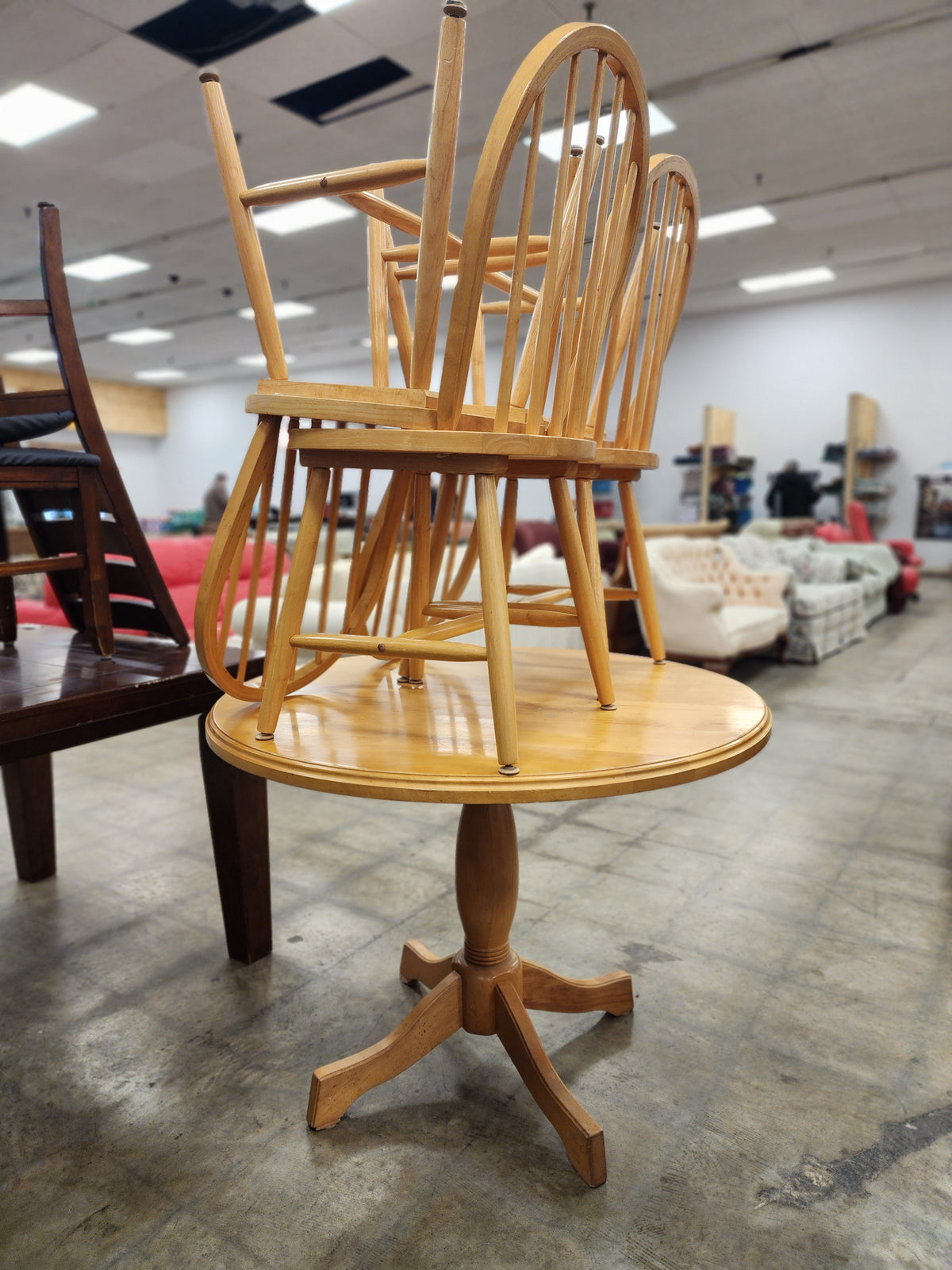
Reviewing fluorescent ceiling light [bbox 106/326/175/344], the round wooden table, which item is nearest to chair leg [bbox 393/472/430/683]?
the round wooden table

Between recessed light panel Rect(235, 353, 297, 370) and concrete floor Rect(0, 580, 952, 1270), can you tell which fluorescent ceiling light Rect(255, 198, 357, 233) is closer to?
concrete floor Rect(0, 580, 952, 1270)

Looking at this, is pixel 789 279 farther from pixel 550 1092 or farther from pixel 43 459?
pixel 550 1092

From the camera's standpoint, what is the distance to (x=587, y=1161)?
114cm

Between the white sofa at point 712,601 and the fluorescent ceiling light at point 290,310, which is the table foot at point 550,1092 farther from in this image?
the fluorescent ceiling light at point 290,310

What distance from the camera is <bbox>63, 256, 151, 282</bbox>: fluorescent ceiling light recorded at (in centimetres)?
875

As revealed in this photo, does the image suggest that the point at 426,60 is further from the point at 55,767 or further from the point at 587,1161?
the point at 587,1161

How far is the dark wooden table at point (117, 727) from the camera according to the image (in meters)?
1.27

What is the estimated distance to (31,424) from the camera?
1.49 metres

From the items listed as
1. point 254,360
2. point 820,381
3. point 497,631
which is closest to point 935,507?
point 820,381

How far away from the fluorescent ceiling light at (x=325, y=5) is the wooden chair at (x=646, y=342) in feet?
12.5

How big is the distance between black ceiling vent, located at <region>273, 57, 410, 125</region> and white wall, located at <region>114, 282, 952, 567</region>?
14.3 feet

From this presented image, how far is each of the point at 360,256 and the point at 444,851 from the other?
7.85 metres

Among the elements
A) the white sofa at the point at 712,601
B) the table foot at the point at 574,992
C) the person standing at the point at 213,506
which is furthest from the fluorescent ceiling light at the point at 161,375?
the table foot at the point at 574,992

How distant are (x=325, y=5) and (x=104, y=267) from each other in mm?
5929
